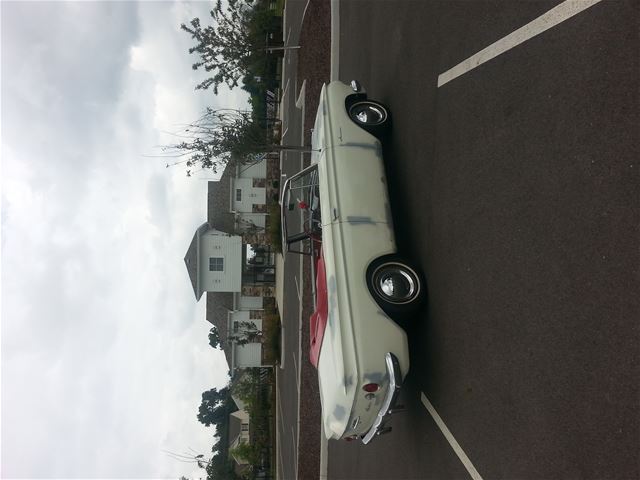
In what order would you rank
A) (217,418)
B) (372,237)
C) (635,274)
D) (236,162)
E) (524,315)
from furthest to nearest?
(217,418)
(236,162)
(372,237)
(524,315)
(635,274)

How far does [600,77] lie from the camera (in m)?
3.58

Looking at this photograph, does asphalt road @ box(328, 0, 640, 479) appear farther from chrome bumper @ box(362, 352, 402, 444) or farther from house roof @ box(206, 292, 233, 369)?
house roof @ box(206, 292, 233, 369)

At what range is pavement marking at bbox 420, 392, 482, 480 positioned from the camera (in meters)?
4.91

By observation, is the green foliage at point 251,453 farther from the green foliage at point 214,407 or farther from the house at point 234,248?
the green foliage at point 214,407

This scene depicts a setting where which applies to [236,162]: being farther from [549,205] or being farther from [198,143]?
[549,205]

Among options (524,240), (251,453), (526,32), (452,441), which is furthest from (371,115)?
(251,453)

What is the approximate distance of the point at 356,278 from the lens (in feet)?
18.9

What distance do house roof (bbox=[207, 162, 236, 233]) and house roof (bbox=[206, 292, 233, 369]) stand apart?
503cm

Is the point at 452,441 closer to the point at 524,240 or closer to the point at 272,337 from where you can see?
the point at 524,240

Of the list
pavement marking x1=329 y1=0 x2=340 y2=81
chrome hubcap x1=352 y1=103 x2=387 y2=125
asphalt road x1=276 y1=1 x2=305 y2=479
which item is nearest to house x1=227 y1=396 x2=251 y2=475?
asphalt road x1=276 y1=1 x2=305 y2=479

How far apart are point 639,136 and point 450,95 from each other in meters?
2.67

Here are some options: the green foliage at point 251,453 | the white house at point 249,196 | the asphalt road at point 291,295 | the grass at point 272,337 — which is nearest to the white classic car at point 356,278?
the asphalt road at point 291,295

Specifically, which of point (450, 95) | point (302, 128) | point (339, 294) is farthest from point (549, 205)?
point (302, 128)

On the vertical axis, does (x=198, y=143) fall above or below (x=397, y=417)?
above
